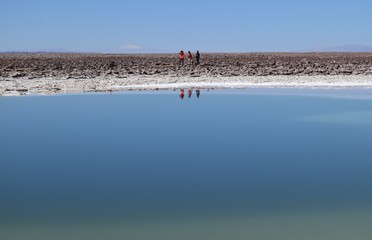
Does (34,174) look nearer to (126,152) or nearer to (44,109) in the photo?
(126,152)

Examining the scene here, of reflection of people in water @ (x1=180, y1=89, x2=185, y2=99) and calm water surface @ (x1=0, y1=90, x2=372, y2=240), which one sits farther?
reflection of people in water @ (x1=180, y1=89, x2=185, y2=99)

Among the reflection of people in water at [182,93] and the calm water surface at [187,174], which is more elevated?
the calm water surface at [187,174]

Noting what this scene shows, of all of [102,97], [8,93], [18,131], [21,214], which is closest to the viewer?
[21,214]

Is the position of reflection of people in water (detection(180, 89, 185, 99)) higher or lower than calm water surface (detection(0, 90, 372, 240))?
lower

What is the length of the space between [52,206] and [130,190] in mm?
871

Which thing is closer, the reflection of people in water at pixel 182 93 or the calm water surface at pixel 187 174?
the calm water surface at pixel 187 174

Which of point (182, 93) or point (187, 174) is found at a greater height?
point (187, 174)

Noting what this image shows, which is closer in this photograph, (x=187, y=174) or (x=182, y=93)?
(x=187, y=174)

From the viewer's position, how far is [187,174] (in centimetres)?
696

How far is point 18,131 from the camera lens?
10.5 meters

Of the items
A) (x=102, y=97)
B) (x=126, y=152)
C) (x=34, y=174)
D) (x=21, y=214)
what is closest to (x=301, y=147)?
(x=126, y=152)

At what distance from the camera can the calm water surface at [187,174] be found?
16.8ft

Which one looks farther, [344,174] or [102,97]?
[102,97]

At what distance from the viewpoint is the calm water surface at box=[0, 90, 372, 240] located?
5.11 m
